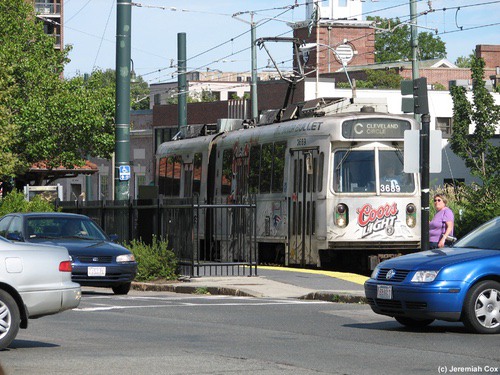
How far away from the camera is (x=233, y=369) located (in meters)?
11.1

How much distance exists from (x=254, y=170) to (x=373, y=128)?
4.39 metres

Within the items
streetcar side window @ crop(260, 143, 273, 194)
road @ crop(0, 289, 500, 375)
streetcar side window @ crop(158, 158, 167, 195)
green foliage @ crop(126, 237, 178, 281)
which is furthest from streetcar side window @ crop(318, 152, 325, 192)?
streetcar side window @ crop(158, 158, 167, 195)

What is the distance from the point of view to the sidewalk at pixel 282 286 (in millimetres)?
20719

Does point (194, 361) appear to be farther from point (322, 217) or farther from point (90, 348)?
point (322, 217)

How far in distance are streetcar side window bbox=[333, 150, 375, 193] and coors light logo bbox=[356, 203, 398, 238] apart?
0.45 meters

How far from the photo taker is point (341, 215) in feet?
87.2

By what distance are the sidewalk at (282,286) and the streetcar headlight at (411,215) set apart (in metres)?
2.68

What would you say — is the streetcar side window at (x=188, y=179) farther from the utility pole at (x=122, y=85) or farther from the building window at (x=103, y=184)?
the building window at (x=103, y=184)

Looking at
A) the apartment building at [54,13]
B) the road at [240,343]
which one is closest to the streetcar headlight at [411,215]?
the road at [240,343]

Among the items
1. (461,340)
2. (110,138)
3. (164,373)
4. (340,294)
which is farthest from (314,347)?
(110,138)

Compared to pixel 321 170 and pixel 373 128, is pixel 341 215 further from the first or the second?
pixel 373 128

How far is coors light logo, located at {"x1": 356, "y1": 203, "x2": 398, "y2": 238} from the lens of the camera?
26688 millimetres

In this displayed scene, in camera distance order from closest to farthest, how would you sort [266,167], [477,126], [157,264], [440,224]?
[440,224]
[157,264]
[266,167]
[477,126]

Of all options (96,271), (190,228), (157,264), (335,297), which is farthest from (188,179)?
(335,297)
